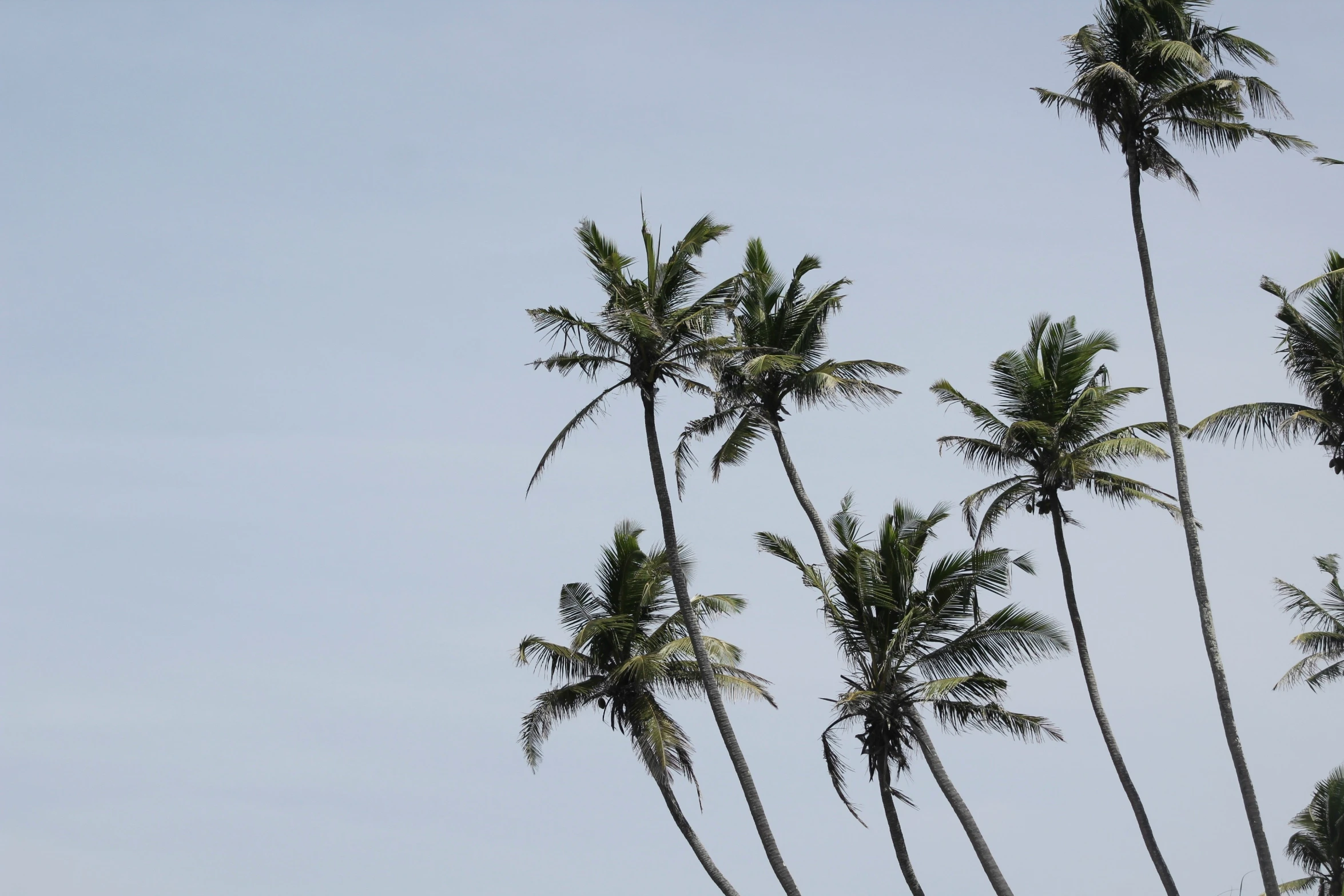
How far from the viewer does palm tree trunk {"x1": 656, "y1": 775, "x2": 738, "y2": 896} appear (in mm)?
29125

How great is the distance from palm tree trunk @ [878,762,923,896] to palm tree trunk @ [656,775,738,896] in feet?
12.2

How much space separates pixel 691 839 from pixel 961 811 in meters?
6.18

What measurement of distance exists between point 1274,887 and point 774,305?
47.0 feet

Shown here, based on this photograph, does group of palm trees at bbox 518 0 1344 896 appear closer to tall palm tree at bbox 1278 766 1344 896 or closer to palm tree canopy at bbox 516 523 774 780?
palm tree canopy at bbox 516 523 774 780

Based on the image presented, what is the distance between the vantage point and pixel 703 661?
27.1 m

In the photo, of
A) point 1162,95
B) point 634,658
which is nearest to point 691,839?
point 634,658

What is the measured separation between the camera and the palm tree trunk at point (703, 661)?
26859 mm

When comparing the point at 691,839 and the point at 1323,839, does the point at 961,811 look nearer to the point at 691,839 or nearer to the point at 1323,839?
the point at 691,839

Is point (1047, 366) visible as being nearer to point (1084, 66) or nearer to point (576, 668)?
point (1084, 66)

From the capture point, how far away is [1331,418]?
25406mm

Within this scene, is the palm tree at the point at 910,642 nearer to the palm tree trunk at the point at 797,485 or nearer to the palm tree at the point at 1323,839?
the palm tree trunk at the point at 797,485

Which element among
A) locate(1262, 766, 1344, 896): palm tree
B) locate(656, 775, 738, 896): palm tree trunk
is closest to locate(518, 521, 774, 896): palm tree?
locate(656, 775, 738, 896): palm tree trunk

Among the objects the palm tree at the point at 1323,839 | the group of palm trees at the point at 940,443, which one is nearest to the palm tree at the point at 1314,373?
the group of palm trees at the point at 940,443

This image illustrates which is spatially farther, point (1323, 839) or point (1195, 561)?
point (1323, 839)
